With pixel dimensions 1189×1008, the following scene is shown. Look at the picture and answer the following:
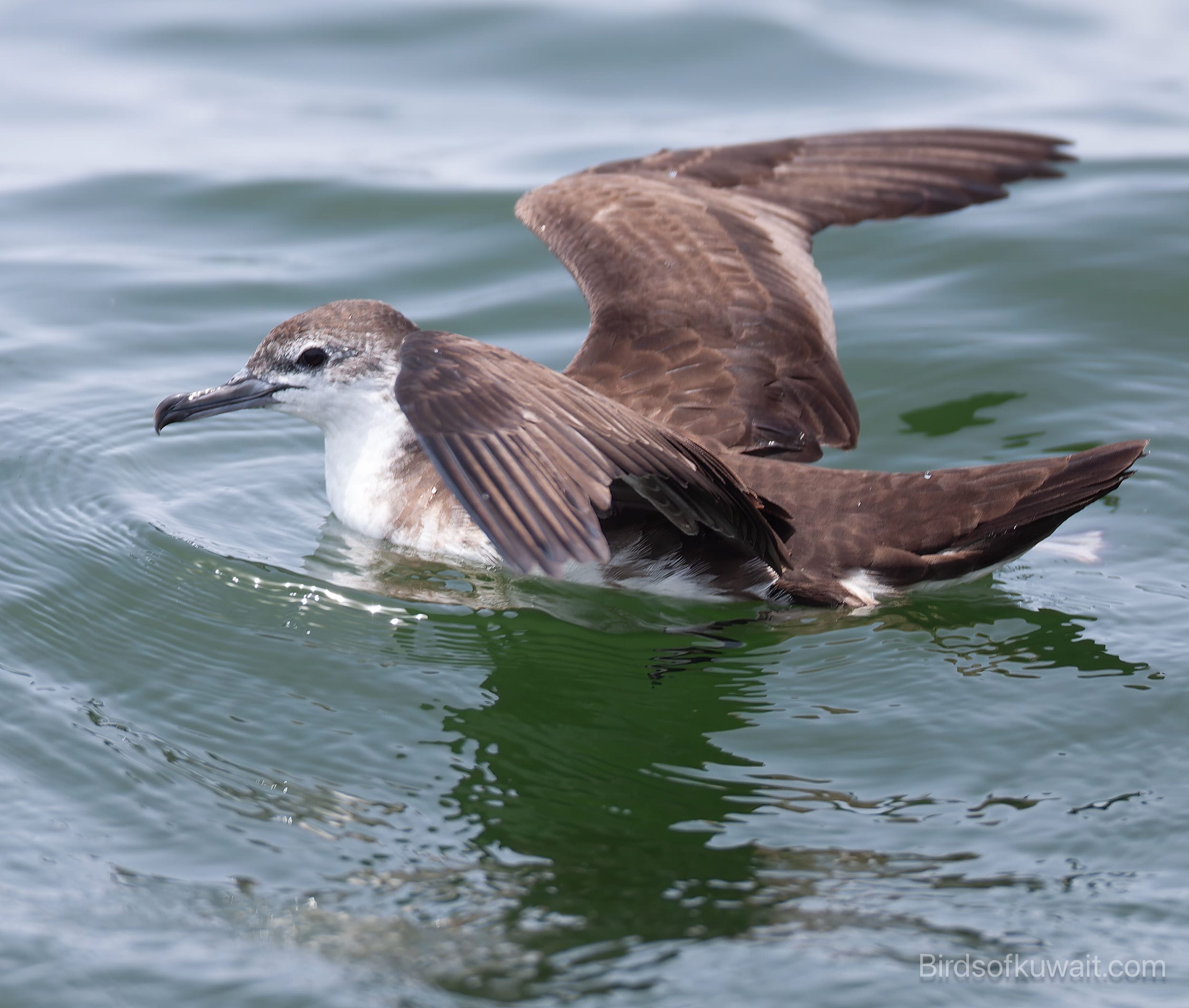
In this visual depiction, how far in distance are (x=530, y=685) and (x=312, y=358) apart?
1620mm

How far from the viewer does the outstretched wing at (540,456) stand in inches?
136

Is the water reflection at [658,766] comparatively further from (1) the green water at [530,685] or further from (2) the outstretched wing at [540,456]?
(2) the outstretched wing at [540,456]

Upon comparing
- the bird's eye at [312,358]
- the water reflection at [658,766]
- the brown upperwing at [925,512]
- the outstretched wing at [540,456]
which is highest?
the bird's eye at [312,358]

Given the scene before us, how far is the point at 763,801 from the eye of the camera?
12.4 feet

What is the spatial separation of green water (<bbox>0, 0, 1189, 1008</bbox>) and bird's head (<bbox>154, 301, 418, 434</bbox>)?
0.48m

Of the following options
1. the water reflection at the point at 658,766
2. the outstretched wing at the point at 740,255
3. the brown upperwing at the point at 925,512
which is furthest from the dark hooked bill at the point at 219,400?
the brown upperwing at the point at 925,512

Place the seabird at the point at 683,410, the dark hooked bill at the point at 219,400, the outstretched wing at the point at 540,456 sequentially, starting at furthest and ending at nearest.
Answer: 1. the dark hooked bill at the point at 219,400
2. the seabird at the point at 683,410
3. the outstretched wing at the point at 540,456

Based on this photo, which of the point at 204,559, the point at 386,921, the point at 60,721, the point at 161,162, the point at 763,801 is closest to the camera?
the point at 386,921

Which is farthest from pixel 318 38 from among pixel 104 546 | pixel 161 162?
pixel 104 546

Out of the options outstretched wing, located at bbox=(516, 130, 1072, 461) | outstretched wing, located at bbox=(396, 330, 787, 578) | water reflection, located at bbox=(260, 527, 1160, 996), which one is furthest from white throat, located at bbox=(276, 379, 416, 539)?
outstretched wing, located at bbox=(396, 330, 787, 578)

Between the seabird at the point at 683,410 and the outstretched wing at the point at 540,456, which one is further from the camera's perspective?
the seabird at the point at 683,410

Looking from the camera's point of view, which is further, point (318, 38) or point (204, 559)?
point (318, 38)

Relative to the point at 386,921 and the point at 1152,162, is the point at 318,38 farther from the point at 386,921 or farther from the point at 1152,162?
the point at 386,921

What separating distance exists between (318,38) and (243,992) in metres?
9.57
